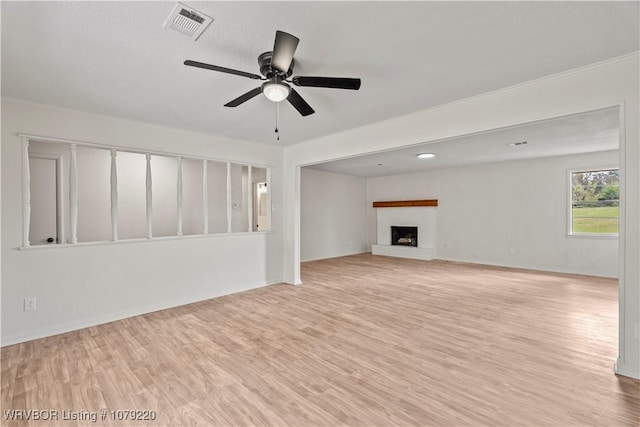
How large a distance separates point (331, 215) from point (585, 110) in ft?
20.4

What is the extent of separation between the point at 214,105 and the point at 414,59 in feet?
6.96

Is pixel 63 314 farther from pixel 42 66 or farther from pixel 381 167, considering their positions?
pixel 381 167

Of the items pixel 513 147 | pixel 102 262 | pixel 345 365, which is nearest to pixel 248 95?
pixel 345 365

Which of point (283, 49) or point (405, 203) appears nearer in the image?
point (283, 49)

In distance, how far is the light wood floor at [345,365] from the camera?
6.05ft

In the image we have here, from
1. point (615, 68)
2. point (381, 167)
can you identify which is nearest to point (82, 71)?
point (615, 68)

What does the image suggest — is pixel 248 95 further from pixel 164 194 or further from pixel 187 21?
pixel 164 194

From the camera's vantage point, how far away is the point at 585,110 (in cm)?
237

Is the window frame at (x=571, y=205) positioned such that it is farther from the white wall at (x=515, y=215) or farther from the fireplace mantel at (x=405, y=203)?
the fireplace mantel at (x=405, y=203)

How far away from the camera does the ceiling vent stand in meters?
1.66

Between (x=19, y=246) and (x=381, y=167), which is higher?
(x=381, y=167)

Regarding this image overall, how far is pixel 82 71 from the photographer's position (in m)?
2.37

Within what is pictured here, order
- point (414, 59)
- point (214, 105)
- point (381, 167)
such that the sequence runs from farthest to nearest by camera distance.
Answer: point (381, 167), point (214, 105), point (414, 59)

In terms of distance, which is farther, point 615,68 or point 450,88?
point 450,88
